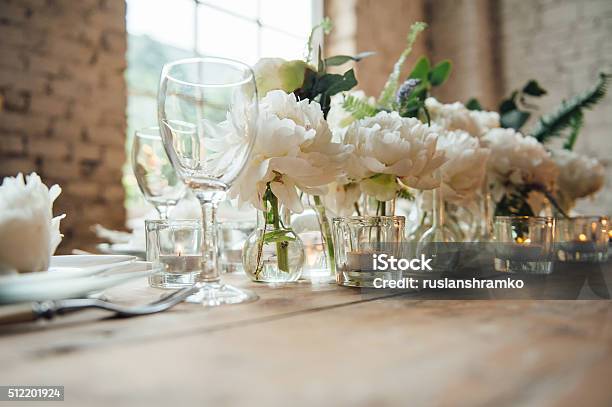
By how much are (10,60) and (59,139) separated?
33cm

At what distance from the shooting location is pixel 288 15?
348 cm

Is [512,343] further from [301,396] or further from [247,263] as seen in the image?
[247,263]

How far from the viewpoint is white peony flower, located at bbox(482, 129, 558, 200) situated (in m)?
1.16

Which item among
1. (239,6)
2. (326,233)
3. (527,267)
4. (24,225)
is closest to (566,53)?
(239,6)

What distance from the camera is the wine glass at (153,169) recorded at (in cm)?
84

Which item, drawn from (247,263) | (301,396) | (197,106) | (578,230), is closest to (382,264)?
(247,263)

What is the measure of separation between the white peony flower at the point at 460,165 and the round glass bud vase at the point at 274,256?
320 millimetres

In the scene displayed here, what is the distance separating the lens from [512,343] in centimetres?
38

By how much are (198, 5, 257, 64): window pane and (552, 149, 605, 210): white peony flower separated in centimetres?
188

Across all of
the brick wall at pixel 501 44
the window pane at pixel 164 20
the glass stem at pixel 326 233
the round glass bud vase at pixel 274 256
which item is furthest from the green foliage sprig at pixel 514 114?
the brick wall at pixel 501 44

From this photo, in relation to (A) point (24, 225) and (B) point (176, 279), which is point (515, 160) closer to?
(B) point (176, 279)

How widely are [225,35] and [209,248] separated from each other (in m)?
2.71

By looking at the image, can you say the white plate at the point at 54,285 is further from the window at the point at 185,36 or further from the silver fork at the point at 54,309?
Answer: the window at the point at 185,36

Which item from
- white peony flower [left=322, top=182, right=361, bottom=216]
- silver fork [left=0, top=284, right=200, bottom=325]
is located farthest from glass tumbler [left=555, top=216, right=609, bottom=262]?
silver fork [left=0, top=284, right=200, bottom=325]
